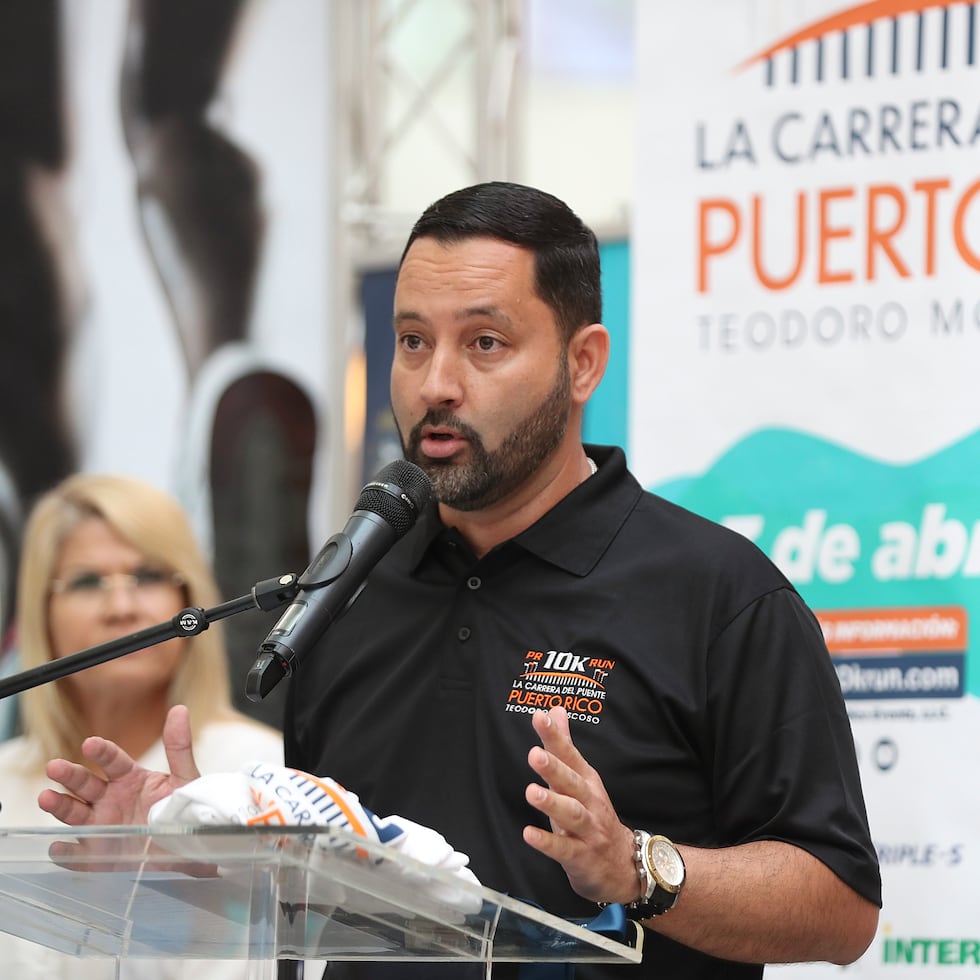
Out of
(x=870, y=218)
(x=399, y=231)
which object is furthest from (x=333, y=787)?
(x=399, y=231)

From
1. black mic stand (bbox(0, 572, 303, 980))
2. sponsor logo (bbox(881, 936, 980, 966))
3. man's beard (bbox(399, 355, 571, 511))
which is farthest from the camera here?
sponsor logo (bbox(881, 936, 980, 966))

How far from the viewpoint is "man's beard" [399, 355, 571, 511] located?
2.22 meters

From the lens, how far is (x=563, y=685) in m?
2.14

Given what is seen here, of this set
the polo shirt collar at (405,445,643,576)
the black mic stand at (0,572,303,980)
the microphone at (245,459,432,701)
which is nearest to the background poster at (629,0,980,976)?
the polo shirt collar at (405,445,643,576)

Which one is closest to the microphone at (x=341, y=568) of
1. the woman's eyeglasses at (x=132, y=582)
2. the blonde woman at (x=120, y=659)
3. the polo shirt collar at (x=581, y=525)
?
the polo shirt collar at (x=581, y=525)

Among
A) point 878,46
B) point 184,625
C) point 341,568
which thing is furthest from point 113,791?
point 878,46

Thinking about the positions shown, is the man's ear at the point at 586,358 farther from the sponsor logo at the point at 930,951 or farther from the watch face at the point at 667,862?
the sponsor logo at the point at 930,951

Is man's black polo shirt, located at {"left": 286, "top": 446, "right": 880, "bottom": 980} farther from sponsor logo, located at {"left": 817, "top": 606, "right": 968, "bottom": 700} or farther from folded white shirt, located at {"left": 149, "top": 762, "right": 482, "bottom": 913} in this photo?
sponsor logo, located at {"left": 817, "top": 606, "right": 968, "bottom": 700}

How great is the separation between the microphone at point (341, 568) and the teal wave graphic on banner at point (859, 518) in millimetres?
1576

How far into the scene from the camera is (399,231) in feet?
15.5

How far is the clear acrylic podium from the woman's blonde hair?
79.6 inches

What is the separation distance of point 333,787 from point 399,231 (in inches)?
130

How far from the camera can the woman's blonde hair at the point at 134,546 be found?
12.4ft

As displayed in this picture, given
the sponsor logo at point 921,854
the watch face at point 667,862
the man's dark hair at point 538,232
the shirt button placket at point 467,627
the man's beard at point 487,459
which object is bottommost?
the sponsor logo at point 921,854
